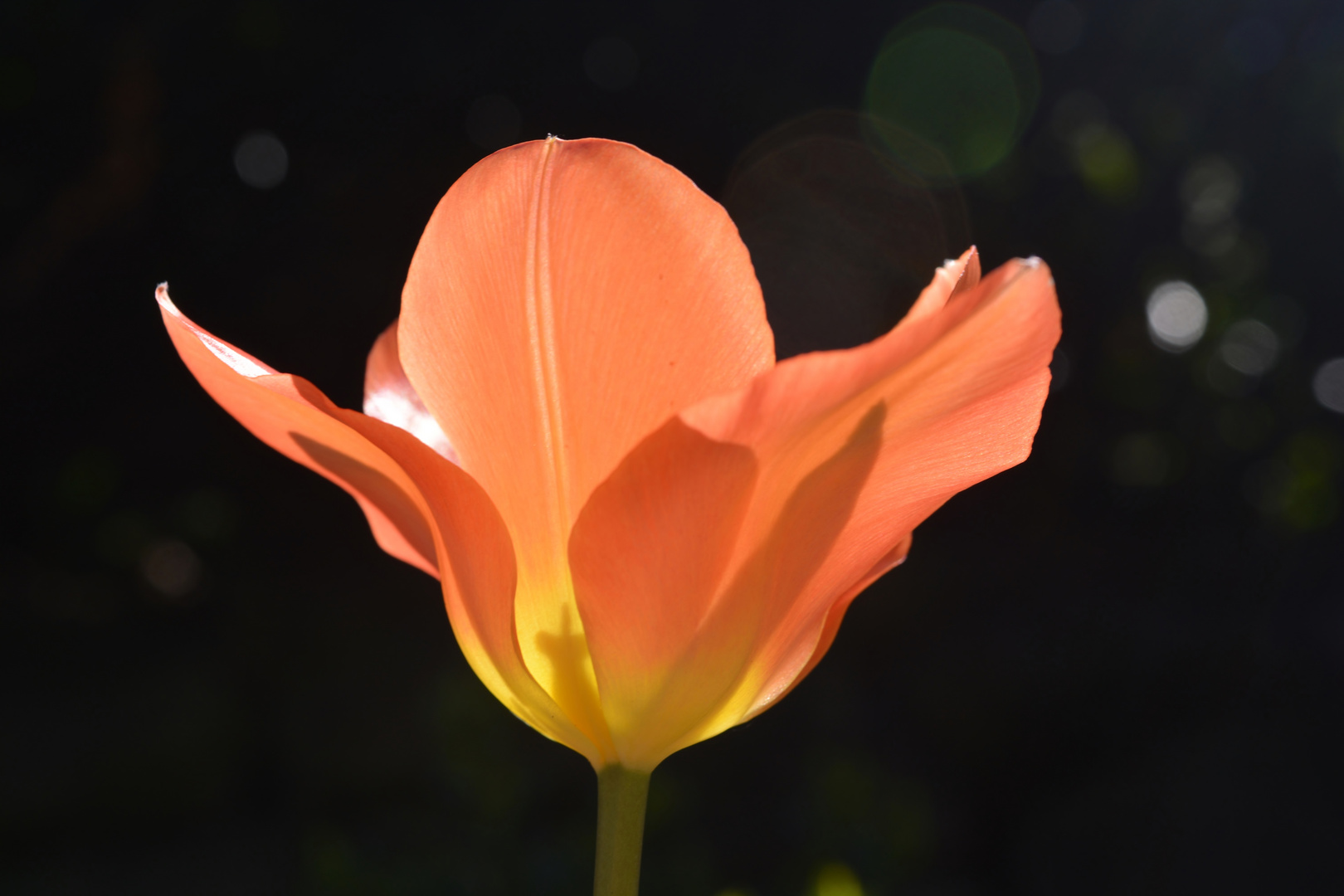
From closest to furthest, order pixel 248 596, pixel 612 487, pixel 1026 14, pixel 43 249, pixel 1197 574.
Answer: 1. pixel 612 487
2. pixel 43 249
3. pixel 1026 14
4. pixel 248 596
5. pixel 1197 574

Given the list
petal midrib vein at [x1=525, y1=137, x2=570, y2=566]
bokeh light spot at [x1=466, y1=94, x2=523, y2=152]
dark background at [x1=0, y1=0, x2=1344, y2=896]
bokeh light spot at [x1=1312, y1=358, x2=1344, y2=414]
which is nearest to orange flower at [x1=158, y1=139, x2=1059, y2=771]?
petal midrib vein at [x1=525, y1=137, x2=570, y2=566]

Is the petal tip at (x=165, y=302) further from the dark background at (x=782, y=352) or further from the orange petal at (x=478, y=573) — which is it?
the dark background at (x=782, y=352)

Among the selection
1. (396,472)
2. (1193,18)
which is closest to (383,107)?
(1193,18)

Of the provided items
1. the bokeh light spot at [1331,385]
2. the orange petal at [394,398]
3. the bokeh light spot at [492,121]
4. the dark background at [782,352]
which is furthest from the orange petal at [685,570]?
the bokeh light spot at [1331,385]

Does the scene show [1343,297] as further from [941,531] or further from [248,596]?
[248,596]

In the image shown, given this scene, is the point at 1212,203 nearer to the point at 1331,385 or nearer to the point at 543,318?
the point at 1331,385

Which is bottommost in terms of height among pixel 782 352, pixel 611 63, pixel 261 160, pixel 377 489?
pixel 377 489

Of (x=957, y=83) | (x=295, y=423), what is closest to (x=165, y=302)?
(x=295, y=423)
